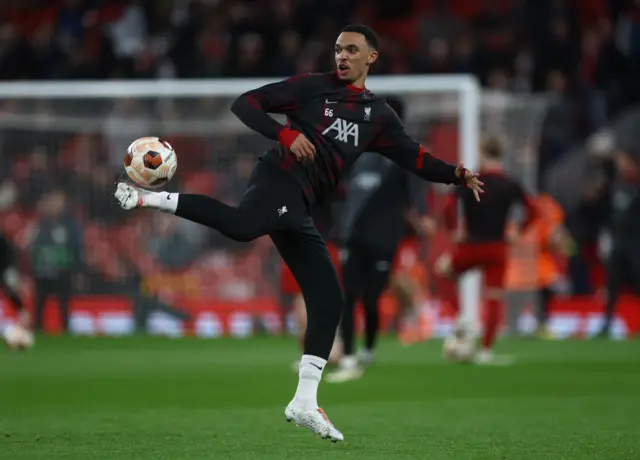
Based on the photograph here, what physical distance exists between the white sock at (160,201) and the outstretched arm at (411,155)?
48.6 inches

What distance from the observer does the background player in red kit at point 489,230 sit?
12.8 metres

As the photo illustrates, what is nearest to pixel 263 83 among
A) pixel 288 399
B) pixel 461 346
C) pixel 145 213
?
pixel 145 213

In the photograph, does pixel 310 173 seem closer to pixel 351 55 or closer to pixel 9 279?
pixel 351 55

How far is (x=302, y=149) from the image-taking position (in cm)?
649

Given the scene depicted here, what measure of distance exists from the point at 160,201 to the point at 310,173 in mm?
857

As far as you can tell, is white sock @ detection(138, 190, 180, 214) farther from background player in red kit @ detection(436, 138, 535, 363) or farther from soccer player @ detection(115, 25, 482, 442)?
background player in red kit @ detection(436, 138, 535, 363)

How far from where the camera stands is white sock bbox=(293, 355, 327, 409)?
21.7 ft

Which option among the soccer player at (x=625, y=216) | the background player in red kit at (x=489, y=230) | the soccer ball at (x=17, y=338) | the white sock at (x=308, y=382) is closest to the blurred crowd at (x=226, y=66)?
the soccer player at (x=625, y=216)

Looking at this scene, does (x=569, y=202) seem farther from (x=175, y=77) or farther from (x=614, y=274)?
(x=175, y=77)

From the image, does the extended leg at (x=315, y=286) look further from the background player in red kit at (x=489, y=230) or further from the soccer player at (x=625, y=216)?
the soccer player at (x=625, y=216)

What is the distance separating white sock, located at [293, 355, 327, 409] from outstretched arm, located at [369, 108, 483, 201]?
3.89 ft

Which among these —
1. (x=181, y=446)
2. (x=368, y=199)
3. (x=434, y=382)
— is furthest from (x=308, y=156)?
(x=368, y=199)

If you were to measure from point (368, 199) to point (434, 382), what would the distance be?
6.41ft

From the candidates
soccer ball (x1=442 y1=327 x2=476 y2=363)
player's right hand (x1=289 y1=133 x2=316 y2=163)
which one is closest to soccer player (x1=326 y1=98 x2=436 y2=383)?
soccer ball (x1=442 y1=327 x2=476 y2=363)
